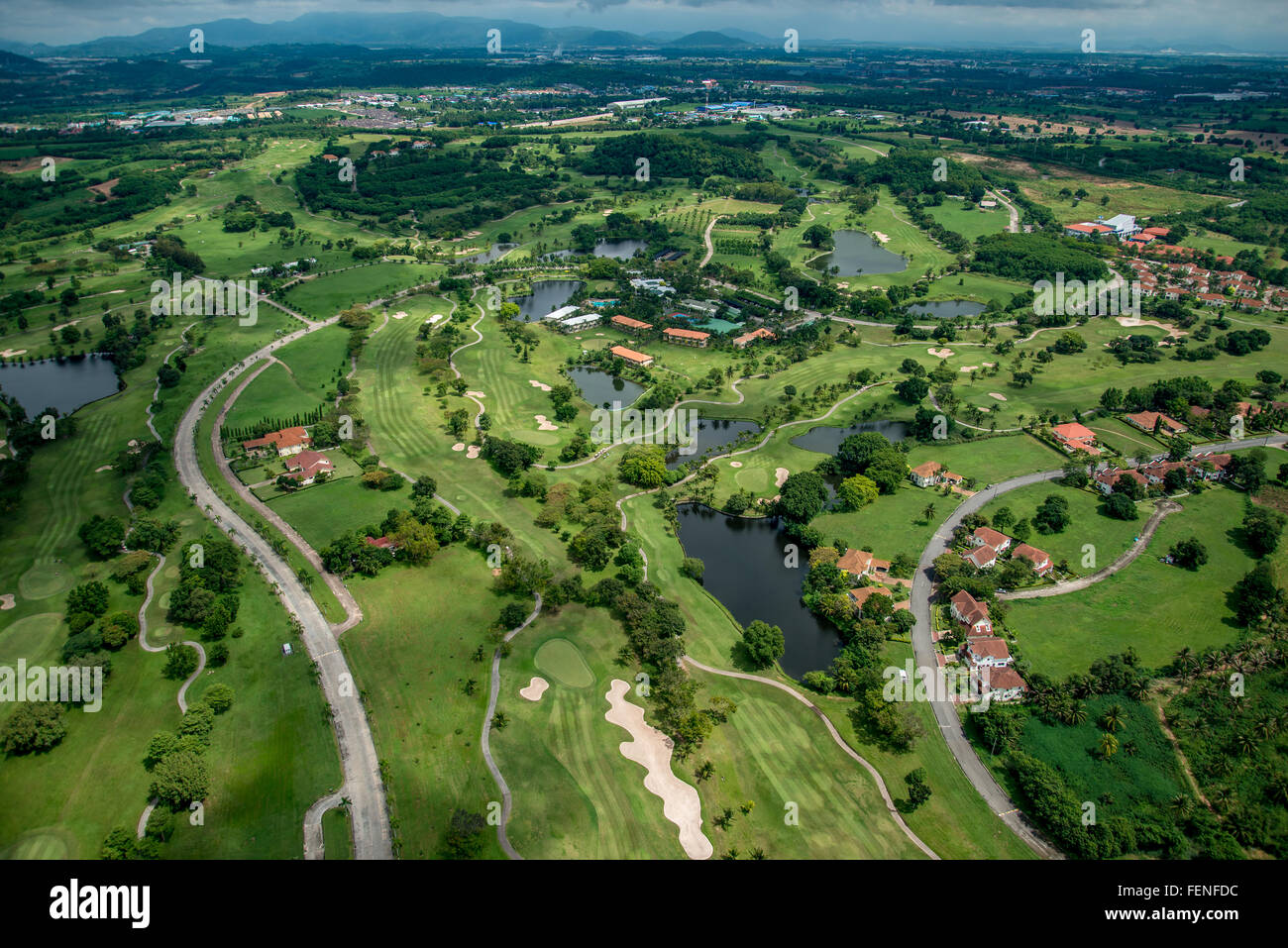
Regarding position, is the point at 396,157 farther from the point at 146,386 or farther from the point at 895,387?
the point at 895,387

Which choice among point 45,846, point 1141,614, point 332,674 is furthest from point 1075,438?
point 45,846

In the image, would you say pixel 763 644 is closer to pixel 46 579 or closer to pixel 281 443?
pixel 281 443

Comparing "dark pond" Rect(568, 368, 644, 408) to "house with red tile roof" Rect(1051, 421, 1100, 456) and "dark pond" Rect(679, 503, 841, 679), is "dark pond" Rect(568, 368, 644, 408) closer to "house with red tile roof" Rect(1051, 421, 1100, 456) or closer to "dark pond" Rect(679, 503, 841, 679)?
"dark pond" Rect(679, 503, 841, 679)

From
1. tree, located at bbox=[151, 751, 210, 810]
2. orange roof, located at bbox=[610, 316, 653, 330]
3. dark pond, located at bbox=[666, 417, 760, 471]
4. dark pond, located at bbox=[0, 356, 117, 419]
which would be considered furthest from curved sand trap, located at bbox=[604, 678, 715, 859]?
dark pond, located at bbox=[0, 356, 117, 419]

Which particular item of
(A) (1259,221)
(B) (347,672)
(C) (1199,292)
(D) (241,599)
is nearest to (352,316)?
(D) (241,599)

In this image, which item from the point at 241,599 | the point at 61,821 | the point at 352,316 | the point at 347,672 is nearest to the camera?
the point at 61,821

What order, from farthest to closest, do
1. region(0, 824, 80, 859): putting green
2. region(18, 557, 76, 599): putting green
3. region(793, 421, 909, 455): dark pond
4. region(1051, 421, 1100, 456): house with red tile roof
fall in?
region(793, 421, 909, 455): dark pond
region(1051, 421, 1100, 456): house with red tile roof
region(18, 557, 76, 599): putting green
region(0, 824, 80, 859): putting green
